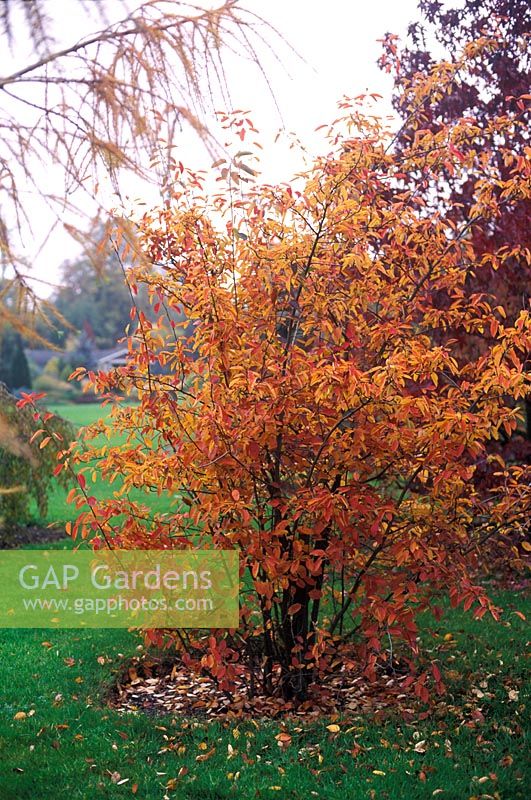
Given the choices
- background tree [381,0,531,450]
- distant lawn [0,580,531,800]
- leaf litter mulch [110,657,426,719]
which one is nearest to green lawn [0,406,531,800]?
distant lawn [0,580,531,800]

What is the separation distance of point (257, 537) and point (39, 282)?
5.33 feet

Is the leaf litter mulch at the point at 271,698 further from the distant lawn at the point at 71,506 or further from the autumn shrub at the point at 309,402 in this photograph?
the distant lawn at the point at 71,506

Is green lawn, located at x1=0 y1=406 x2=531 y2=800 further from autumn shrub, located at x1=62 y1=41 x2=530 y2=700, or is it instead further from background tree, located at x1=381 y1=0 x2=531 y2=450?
background tree, located at x1=381 y1=0 x2=531 y2=450

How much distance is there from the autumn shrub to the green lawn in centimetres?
26


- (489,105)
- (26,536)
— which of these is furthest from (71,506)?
(489,105)

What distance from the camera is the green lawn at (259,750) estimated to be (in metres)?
3.26

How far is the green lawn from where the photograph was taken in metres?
3.26

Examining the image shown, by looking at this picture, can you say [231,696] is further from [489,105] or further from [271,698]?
[489,105]

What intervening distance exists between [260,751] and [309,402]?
142cm

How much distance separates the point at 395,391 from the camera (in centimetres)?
360

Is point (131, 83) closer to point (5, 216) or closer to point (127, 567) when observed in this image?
point (5, 216)

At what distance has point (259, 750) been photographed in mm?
3580

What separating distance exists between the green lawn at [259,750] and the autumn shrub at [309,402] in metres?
0.26

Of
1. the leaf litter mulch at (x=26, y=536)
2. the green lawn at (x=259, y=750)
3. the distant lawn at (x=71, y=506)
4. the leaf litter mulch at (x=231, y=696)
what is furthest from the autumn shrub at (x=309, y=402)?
the leaf litter mulch at (x=26, y=536)
